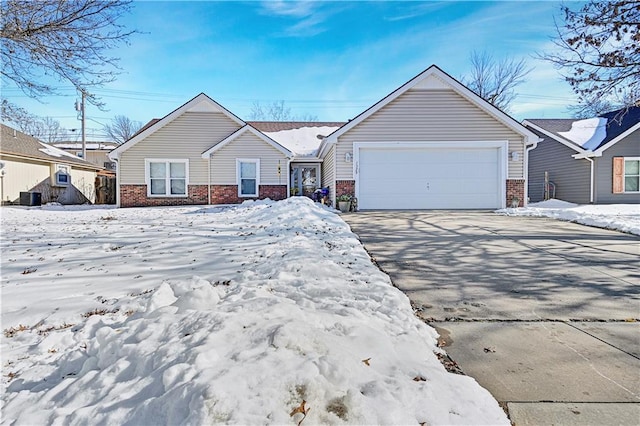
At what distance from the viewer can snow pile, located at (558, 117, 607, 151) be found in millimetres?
15826

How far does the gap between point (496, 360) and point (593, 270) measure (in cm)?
320

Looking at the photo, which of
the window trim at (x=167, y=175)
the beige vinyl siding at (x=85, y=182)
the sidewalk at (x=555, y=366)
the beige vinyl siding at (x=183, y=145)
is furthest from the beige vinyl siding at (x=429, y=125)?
the beige vinyl siding at (x=85, y=182)

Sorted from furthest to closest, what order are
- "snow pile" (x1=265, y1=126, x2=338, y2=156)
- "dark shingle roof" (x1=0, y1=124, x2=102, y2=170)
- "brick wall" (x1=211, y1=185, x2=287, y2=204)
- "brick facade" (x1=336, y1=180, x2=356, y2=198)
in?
"snow pile" (x1=265, y1=126, x2=338, y2=156)
"dark shingle roof" (x1=0, y1=124, x2=102, y2=170)
"brick wall" (x1=211, y1=185, x2=287, y2=204)
"brick facade" (x1=336, y1=180, x2=356, y2=198)

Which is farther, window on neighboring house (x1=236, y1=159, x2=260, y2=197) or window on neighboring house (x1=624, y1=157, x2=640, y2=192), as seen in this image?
window on neighboring house (x1=236, y1=159, x2=260, y2=197)

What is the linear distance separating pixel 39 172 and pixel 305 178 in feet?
50.2

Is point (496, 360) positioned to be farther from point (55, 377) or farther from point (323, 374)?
point (55, 377)

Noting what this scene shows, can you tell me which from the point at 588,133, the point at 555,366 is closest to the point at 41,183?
the point at 555,366

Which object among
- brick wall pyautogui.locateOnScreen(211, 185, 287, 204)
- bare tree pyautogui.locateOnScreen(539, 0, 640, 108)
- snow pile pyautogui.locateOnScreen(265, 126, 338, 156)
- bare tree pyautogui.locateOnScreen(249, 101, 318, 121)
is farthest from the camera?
bare tree pyautogui.locateOnScreen(249, 101, 318, 121)

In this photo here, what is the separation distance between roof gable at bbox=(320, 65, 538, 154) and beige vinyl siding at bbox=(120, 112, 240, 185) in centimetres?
692

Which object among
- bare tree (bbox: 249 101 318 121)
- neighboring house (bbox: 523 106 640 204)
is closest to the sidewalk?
neighboring house (bbox: 523 106 640 204)

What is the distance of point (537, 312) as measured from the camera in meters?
3.13

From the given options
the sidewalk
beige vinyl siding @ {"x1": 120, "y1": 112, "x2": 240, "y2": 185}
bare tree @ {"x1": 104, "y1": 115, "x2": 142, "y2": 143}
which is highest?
bare tree @ {"x1": 104, "y1": 115, "x2": 142, "y2": 143}

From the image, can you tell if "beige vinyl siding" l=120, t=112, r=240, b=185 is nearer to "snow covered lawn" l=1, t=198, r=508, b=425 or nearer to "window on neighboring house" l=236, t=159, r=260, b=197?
"window on neighboring house" l=236, t=159, r=260, b=197

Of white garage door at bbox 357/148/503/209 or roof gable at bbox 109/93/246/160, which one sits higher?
roof gable at bbox 109/93/246/160
